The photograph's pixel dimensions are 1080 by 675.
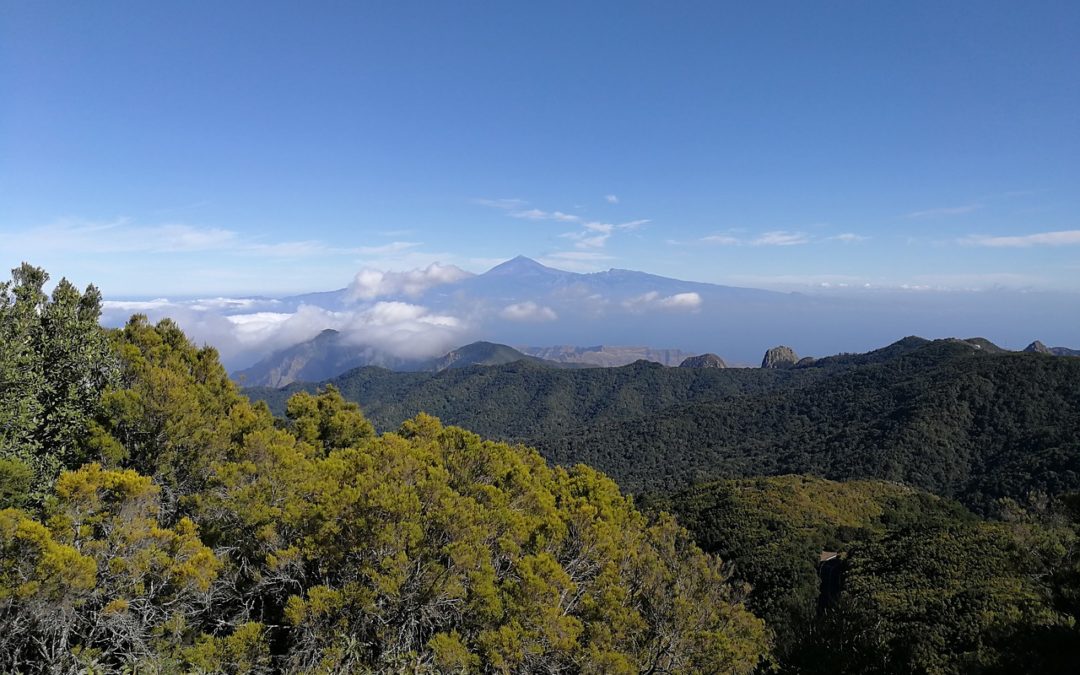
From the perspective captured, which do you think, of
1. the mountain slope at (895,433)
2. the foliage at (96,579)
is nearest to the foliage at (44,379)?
the foliage at (96,579)

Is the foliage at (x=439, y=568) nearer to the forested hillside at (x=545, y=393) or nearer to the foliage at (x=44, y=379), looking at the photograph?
the foliage at (x=44, y=379)

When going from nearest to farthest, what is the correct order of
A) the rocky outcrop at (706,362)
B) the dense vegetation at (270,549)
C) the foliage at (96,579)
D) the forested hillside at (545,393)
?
1. the foliage at (96,579)
2. the dense vegetation at (270,549)
3. the forested hillside at (545,393)
4. the rocky outcrop at (706,362)

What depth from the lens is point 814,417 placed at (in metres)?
107

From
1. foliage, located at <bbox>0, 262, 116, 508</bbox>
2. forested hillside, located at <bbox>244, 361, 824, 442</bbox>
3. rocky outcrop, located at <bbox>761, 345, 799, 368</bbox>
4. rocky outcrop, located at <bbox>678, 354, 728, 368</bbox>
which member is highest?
foliage, located at <bbox>0, 262, 116, 508</bbox>

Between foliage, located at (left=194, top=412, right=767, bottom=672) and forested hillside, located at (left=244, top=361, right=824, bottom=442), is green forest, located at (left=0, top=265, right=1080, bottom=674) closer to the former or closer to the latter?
foliage, located at (left=194, top=412, right=767, bottom=672)

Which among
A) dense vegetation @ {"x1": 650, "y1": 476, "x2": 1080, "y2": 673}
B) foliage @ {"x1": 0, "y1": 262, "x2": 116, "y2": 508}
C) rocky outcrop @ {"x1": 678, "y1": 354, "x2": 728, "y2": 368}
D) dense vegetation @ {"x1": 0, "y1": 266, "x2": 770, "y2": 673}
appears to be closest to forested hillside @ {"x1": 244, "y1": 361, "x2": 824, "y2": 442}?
rocky outcrop @ {"x1": 678, "y1": 354, "x2": 728, "y2": 368}

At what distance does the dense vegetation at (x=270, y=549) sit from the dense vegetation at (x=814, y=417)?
63682 mm

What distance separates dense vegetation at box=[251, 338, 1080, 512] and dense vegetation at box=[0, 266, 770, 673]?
63.7 metres

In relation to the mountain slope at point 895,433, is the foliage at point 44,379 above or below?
above

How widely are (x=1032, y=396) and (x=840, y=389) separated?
1513 inches

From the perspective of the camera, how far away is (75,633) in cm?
852

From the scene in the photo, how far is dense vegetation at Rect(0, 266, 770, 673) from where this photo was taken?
8523mm

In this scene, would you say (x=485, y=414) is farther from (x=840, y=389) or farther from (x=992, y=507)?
(x=992, y=507)

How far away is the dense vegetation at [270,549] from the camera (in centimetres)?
852
